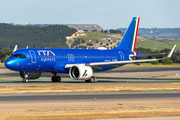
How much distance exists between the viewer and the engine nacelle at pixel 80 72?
144 ft

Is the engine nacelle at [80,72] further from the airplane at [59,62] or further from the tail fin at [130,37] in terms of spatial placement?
the tail fin at [130,37]

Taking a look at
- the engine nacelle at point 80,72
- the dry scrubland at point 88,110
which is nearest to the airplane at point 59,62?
the engine nacelle at point 80,72

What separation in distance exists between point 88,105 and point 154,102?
223 inches

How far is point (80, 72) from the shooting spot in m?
43.7

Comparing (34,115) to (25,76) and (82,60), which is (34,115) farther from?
(82,60)

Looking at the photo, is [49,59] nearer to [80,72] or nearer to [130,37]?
[80,72]

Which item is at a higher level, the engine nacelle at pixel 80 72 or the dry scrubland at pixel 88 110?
the engine nacelle at pixel 80 72

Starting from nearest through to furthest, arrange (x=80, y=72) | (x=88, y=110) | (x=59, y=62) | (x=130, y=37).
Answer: (x=88, y=110)
(x=80, y=72)
(x=59, y=62)
(x=130, y=37)

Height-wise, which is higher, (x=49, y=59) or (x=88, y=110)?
(x=49, y=59)

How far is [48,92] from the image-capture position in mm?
33344

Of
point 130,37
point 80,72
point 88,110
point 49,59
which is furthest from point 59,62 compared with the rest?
point 88,110

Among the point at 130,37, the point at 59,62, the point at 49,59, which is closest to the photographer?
the point at 49,59

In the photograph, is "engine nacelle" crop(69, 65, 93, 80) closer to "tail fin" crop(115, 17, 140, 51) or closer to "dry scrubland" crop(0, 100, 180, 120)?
"tail fin" crop(115, 17, 140, 51)

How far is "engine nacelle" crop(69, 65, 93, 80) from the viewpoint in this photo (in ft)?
144
